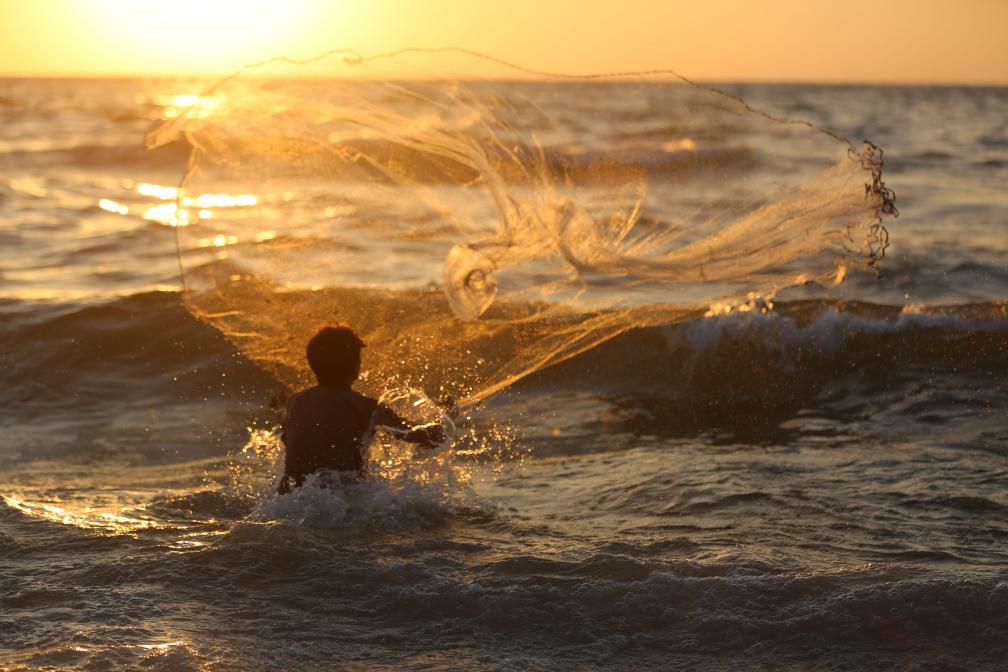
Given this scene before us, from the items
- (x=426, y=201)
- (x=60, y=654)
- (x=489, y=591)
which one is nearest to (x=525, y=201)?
(x=426, y=201)

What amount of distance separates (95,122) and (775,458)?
145 feet

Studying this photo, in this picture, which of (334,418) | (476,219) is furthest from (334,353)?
(476,219)

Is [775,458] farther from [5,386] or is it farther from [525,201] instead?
[5,386]

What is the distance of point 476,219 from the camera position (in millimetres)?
6566

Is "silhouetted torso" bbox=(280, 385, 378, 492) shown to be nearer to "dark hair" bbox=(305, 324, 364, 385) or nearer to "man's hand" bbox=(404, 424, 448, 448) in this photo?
"dark hair" bbox=(305, 324, 364, 385)

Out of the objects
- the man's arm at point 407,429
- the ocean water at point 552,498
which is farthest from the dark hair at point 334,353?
the ocean water at point 552,498

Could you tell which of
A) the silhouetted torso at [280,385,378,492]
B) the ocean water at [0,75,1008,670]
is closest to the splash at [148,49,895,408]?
the ocean water at [0,75,1008,670]

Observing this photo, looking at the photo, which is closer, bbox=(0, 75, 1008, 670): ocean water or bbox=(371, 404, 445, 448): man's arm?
bbox=(0, 75, 1008, 670): ocean water

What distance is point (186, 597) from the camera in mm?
4941

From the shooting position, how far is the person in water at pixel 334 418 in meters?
5.96

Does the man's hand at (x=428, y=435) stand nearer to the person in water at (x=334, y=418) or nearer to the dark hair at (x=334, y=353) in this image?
the person in water at (x=334, y=418)

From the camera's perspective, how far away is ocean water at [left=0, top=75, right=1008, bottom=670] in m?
4.61

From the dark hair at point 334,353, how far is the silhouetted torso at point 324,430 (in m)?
0.07

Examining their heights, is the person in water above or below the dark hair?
below
